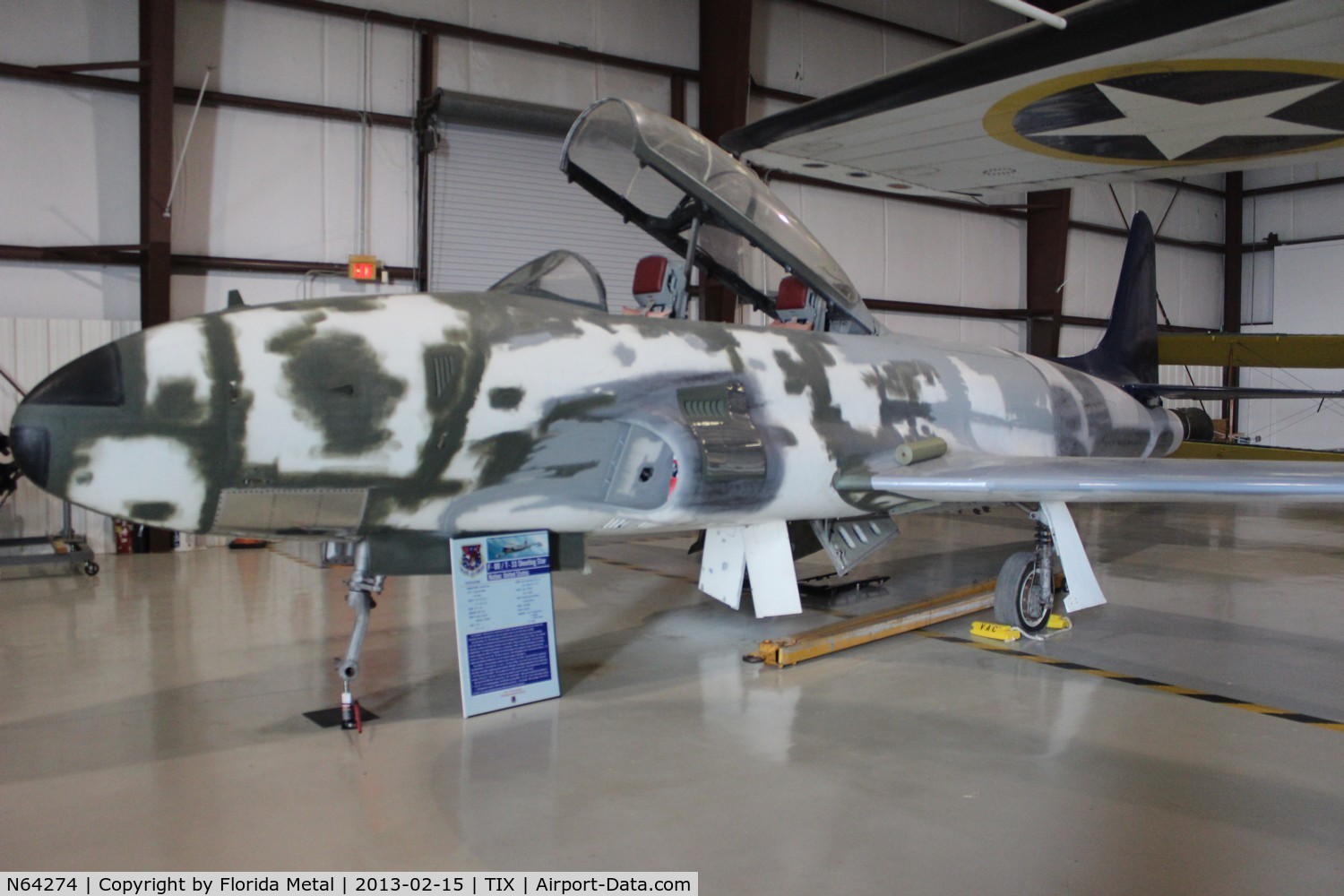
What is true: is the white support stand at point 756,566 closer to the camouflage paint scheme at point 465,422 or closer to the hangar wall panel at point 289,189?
the camouflage paint scheme at point 465,422

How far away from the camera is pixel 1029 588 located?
6781mm

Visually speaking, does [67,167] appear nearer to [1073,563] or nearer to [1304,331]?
[1073,563]

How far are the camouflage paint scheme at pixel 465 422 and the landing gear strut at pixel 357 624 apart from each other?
0.23 m

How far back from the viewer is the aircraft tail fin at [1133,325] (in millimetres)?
9898

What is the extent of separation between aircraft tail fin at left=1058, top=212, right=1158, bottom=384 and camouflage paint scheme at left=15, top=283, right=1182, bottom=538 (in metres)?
4.45

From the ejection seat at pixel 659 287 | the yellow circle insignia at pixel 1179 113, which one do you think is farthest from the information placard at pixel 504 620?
the yellow circle insignia at pixel 1179 113

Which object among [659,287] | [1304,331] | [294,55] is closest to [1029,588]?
[659,287]

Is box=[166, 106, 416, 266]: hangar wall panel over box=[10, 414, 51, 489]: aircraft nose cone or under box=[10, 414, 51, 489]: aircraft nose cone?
over

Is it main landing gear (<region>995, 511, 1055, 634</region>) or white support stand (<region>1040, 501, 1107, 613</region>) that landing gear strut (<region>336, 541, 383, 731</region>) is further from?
white support stand (<region>1040, 501, 1107, 613</region>)

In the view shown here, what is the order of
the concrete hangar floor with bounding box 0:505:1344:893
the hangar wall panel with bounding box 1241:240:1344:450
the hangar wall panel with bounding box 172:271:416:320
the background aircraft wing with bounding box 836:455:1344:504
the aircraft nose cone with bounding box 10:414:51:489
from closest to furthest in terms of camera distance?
the concrete hangar floor with bounding box 0:505:1344:893 → the aircraft nose cone with bounding box 10:414:51:489 → the background aircraft wing with bounding box 836:455:1344:504 → the hangar wall panel with bounding box 172:271:416:320 → the hangar wall panel with bounding box 1241:240:1344:450

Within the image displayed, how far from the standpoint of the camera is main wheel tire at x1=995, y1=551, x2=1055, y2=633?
6.72 metres

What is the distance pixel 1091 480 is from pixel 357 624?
164 inches

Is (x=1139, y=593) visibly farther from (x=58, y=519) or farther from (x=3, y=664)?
(x=58, y=519)

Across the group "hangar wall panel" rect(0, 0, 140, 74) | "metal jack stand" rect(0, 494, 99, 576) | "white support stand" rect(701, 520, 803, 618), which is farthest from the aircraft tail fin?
"hangar wall panel" rect(0, 0, 140, 74)
